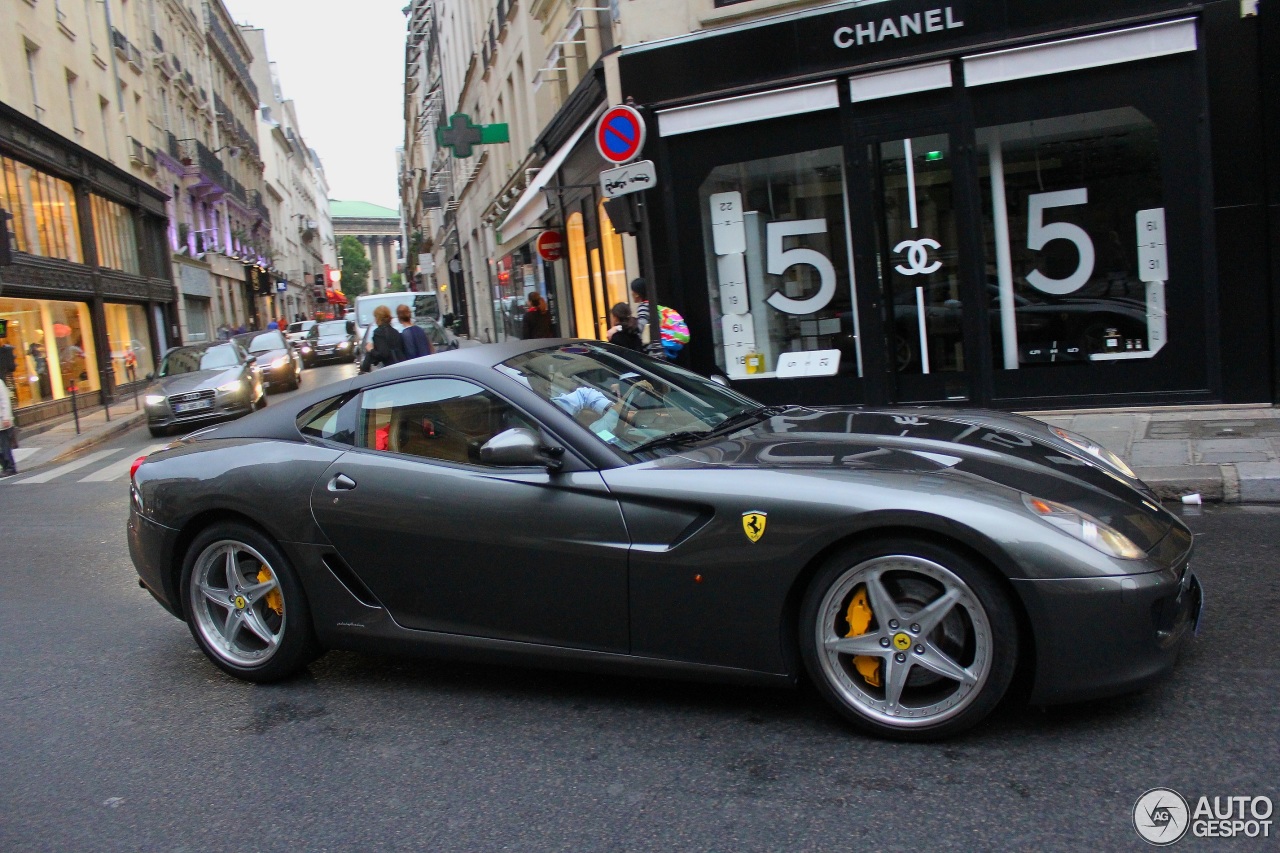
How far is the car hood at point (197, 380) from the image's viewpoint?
1755 cm

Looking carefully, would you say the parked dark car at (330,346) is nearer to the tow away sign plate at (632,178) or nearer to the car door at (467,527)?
the tow away sign plate at (632,178)

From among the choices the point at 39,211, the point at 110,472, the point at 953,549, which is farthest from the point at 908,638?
the point at 39,211

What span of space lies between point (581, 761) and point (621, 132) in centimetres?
681

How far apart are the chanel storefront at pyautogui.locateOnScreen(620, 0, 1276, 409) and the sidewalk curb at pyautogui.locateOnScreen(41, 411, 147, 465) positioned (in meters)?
9.68

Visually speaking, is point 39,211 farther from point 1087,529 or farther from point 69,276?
point 1087,529

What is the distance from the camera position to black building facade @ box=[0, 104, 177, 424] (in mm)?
20484

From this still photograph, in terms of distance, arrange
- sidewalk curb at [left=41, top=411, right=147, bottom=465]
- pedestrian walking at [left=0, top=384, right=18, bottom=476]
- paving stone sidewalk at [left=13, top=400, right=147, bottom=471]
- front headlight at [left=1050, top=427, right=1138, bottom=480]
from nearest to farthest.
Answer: front headlight at [left=1050, top=427, right=1138, bottom=480]
pedestrian walking at [left=0, top=384, right=18, bottom=476]
paving stone sidewalk at [left=13, top=400, right=147, bottom=471]
sidewalk curb at [left=41, top=411, right=147, bottom=465]

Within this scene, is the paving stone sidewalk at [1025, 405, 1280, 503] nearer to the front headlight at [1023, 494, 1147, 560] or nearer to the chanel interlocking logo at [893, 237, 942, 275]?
the chanel interlocking logo at [893, 237, 942, 275]

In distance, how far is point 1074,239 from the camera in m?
10.1

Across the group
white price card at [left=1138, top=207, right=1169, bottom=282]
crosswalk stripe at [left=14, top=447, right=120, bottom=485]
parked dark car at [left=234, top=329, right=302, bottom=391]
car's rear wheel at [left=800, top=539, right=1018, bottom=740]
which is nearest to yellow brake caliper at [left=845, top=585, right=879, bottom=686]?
car's rear wheel at [left=800, top=539, right=1018, bottom=740]

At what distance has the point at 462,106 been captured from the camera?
3653 cm

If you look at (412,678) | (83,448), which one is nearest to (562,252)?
Result: (83,448)

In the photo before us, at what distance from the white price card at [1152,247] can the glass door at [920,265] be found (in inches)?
61.4

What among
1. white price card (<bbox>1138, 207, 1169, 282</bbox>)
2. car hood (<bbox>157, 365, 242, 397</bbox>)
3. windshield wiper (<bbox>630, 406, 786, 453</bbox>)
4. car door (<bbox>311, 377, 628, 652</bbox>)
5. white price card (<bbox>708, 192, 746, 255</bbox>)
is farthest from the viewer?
car hood (<bbox>157, 365, 242, 397</bbox>)
